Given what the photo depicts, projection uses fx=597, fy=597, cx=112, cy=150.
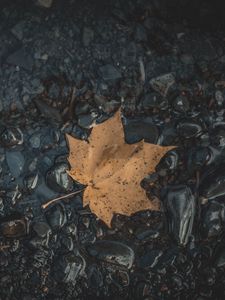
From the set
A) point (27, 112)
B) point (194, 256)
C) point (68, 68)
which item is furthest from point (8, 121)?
point (194, 256)

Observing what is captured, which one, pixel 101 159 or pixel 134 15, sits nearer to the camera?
pixel 101 159

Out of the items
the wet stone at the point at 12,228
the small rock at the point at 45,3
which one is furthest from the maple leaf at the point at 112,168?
the small rock at the point at 45,3

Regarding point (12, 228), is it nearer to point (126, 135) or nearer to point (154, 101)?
point (126, 135)

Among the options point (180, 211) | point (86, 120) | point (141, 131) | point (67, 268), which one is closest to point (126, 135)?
point (141, 131)

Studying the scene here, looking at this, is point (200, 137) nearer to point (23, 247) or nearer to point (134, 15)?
point (134, 15)

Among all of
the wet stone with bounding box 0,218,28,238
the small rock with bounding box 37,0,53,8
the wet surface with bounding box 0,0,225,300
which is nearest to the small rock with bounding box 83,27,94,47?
the wet surface with bounding box 0,0,225,300

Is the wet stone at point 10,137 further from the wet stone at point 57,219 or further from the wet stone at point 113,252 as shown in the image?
the wet stone at point 113,252
